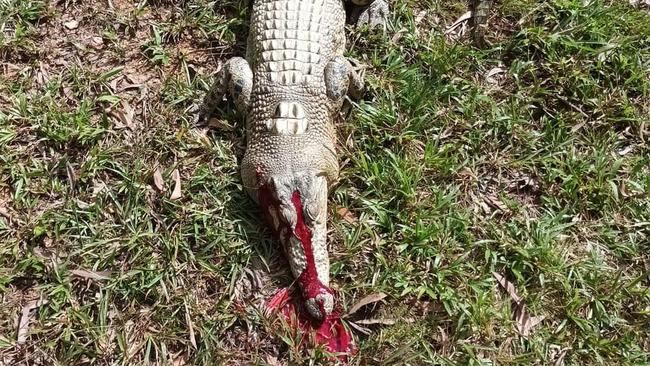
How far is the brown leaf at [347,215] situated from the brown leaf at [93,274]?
48.2 inches

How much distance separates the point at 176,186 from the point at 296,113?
780 millimetres

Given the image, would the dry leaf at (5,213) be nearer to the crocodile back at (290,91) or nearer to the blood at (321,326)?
the crocodile back at (290,91)

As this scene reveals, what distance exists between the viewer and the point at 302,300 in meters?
3.29

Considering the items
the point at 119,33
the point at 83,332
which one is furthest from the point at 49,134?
the point at 83,332

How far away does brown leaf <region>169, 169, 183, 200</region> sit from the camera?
353 cm

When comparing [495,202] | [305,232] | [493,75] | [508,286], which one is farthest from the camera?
[493,75]

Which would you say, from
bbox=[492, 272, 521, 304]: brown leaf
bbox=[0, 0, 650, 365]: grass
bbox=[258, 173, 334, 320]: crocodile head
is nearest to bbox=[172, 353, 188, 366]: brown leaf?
bbox=[0, 0, 650, 365]: grass

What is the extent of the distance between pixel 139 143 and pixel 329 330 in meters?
1.50

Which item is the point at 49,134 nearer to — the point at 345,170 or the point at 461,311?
the point at 345,170

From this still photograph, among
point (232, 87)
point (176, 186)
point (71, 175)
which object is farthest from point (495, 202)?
point (71, 175)

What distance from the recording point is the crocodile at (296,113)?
321cm

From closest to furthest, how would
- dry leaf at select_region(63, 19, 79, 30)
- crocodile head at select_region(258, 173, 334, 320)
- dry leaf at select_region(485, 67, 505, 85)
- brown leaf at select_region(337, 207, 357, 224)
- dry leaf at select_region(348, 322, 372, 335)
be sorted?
crocodile head at select_region(258, 173, 334, 320) → dry leaf at select_region(348, 322, 372, 335) → brown leaf at select_region(337, 207, 357, 224) → dry leaf at select_region(485, 67, 505, 85) → dry leaf at select_region(63, 19, 79, 30)

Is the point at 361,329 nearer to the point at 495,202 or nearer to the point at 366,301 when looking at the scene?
the point at 366,301

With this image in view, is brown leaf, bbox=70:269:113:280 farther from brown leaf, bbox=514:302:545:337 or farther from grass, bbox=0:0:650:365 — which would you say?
brown leaf, bbox=514:302:545:337
